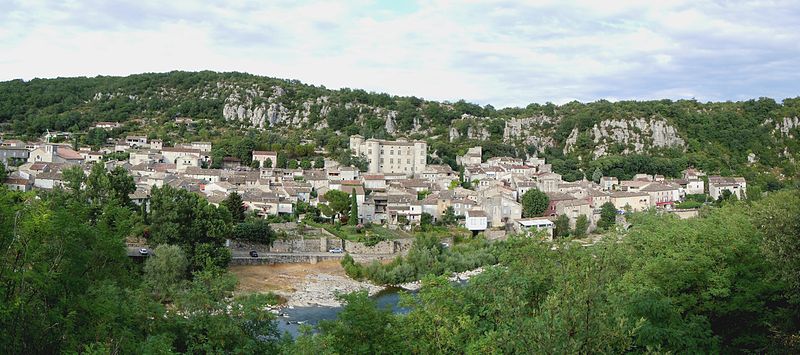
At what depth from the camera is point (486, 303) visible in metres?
10.4

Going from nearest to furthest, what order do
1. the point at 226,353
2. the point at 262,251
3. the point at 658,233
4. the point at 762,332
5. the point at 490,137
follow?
the point at 226,353, the point at 762,332, the point at 658,233, the point at 262,251, the point at 490,137

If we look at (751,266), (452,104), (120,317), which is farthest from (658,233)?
(452,104)

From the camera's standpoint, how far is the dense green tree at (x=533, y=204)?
132ft

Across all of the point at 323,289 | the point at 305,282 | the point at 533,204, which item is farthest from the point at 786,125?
the point at 323,289

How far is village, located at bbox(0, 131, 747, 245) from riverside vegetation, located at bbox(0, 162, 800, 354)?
20.9m

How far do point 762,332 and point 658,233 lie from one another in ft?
11.7

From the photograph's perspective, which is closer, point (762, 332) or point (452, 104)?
point (762, 332)

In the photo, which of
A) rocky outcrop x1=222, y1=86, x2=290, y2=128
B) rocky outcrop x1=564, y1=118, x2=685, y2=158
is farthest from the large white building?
rocky outcrop x1=222, y1=86, x2=290, y2=128

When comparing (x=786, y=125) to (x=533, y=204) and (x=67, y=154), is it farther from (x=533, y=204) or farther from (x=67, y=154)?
(x=67, y=154)

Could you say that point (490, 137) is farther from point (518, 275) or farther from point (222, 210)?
point (518, 275)

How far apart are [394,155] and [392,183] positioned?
31.0 ft

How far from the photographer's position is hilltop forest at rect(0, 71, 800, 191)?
58.4m

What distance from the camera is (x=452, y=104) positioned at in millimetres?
87000

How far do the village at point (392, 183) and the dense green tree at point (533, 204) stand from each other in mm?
468
